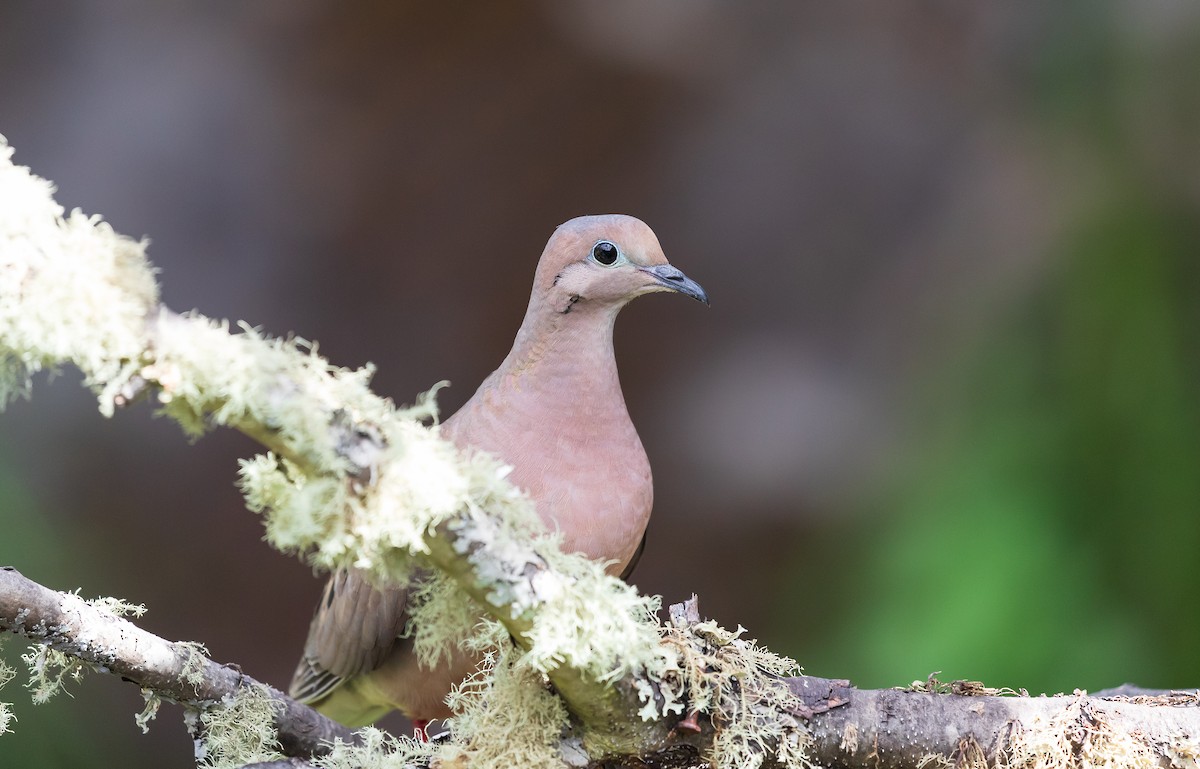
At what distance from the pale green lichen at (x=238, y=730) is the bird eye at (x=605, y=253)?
91 cm

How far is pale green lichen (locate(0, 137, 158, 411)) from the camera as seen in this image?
91cm

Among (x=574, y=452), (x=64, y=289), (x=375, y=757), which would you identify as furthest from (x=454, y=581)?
(x=574, y=452)

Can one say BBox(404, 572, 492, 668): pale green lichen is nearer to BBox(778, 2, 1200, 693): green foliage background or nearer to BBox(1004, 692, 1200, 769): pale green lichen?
BBox(1004, 692, 1200, 769): pale green lichen

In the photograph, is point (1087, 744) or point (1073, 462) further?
point (1073, 462)

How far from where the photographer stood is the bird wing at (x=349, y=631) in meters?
2.09

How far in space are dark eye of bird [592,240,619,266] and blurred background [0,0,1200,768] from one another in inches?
78.6

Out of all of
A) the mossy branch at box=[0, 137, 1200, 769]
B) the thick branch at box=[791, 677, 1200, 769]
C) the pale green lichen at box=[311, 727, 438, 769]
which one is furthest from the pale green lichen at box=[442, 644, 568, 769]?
the thick branch at box=[791, 677, 1200, 769]

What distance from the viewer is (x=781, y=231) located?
4301 mm

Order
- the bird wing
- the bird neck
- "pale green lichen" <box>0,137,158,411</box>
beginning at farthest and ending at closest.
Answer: the bird wing
the bird neck
"pale green lichen" <box>0,137,158,411</box>

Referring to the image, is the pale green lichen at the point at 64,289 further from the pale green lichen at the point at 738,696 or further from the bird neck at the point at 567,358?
the bird neck at the point at 567,358

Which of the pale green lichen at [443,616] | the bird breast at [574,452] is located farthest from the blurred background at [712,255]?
the pale green lichen at [443,616]

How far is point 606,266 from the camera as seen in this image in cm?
200

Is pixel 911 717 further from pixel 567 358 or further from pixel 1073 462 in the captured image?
pixel 1073 462

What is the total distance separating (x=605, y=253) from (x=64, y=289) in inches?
46.3
